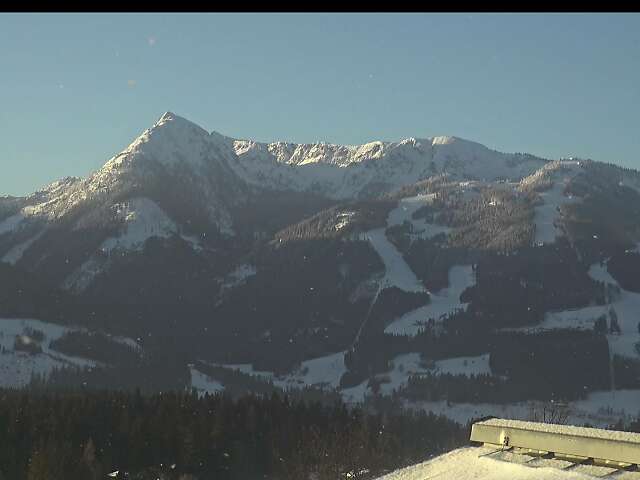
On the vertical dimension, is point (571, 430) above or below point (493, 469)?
above

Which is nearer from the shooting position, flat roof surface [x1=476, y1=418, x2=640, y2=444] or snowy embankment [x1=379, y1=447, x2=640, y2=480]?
snowy embankment [x1=379, y1=447, x2=640, y2=480]

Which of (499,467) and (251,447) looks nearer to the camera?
(499,467)

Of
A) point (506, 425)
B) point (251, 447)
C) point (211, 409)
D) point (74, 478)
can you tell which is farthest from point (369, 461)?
point (506, 425)

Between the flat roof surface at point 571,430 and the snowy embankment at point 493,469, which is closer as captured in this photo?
the snowy embankment at point 493,469

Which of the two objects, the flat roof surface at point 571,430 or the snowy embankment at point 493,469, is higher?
the flat roof surface at point 571,430

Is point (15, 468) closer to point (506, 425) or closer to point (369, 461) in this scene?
point (369, 461)

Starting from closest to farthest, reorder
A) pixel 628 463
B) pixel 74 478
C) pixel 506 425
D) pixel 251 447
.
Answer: pixel 628 463 < pixel 506 425 < pixel 74 478 < pixel 251 447

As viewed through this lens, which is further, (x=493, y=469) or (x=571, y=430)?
(x=571, y=430)
